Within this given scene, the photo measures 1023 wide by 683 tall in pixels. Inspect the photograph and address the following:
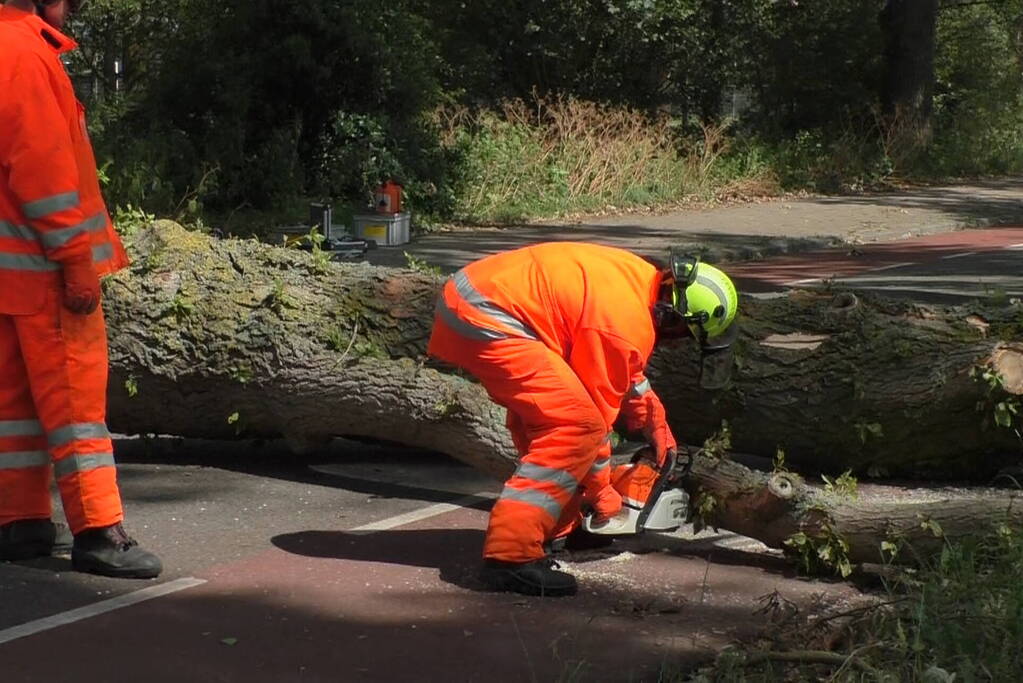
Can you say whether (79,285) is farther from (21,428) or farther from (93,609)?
(93,609)

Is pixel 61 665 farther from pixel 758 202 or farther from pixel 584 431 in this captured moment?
pixel 758 202

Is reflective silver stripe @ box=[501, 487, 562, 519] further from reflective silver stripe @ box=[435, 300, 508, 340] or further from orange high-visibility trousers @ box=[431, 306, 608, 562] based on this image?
reflective silver stripe @ box=[435, 300, 508, 340]

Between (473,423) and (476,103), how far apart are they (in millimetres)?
19899

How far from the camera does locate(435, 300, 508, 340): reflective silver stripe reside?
5277mm

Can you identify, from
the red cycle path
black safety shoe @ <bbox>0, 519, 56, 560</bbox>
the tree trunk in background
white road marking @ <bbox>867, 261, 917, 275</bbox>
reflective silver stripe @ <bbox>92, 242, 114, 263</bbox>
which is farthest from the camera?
the tree trunk in background

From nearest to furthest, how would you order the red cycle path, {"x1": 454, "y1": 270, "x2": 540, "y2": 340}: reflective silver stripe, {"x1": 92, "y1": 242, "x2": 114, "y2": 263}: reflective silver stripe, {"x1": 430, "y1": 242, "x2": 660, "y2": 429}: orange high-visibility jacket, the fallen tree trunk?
{"x1": 430, "y1": 242, "x2": 660, "y2": 429}: orange high-visibility jacket
{"x1": 454, "y1": 270, "x2": 540, "y2": 340}: reflective silver stripe
{"x1": 92, "y1": 242, "x2": 114, "y2": 263}: reflective silver stripe
the fallen tree trunk
the red cycle path

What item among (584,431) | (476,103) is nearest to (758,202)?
(476,103)

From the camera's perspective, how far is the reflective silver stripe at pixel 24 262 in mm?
5270

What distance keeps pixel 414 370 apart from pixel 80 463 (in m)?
1.78

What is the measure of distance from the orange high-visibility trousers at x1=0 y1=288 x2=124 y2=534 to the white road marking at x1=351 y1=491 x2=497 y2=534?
1.13 metres

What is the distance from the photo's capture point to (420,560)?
18.8 feet

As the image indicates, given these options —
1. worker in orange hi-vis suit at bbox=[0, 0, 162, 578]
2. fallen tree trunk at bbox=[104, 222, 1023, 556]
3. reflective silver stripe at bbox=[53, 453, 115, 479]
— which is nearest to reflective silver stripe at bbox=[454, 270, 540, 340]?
fallen tree trunk at bbox=[104, 222, 1023, 556]

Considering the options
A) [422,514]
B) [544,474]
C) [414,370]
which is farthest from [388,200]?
[544,474]

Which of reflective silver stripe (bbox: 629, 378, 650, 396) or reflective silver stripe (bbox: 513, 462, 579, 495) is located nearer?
reflective silver stripe (bbox: 513, 462, 579, 495)
